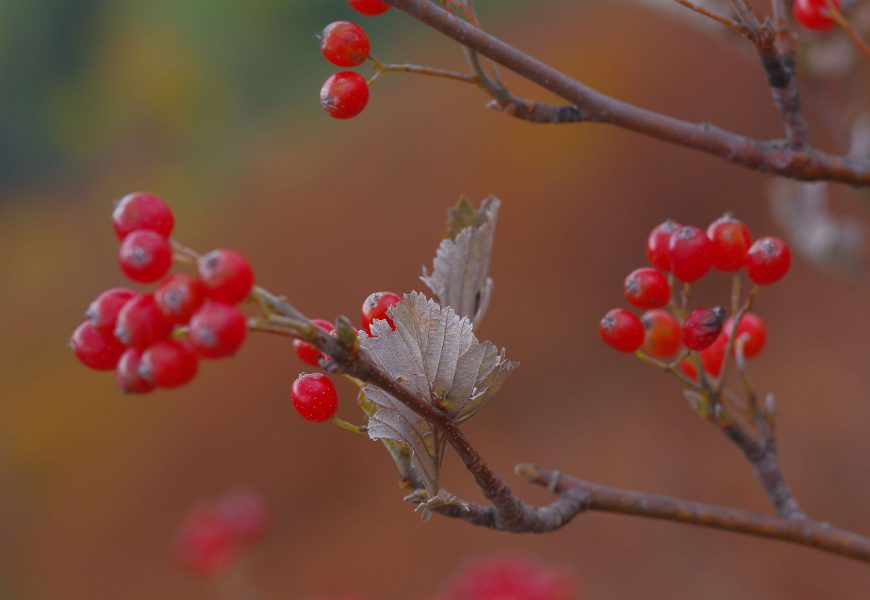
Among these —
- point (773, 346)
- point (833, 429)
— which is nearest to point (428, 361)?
point (833, 429)

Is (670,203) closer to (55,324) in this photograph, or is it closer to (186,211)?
(186,211)

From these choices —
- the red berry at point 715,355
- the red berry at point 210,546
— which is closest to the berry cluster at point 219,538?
the red berry at point 210,546

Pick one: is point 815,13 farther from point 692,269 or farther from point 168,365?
point 168,365

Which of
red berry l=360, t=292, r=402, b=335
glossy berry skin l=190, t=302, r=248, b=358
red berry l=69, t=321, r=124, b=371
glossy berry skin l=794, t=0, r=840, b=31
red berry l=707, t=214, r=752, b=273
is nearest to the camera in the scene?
glossy berry skin l=190, t=302, r=248, b=358

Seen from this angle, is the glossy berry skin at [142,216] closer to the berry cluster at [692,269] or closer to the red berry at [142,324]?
the red berry at [142,324]

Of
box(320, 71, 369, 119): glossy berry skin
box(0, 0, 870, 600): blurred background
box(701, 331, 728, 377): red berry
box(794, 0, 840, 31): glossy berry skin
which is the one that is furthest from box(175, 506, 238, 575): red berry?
box(0, 0, 870, 600): blurred background

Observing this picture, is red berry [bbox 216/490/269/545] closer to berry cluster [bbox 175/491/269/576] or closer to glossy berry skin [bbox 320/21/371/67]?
berry cluster [bbox 175/491/269/576]
